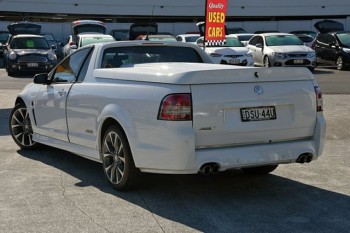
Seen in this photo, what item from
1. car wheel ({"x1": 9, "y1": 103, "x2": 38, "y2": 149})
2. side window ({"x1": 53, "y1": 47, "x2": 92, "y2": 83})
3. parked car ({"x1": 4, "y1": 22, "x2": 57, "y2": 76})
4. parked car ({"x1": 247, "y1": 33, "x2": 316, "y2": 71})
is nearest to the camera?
side window ({"x1": 53, "y1": 47, "x2": 92, "y2": 83})

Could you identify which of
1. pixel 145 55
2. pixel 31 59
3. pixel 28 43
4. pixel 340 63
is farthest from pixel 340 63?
pixel 145 55

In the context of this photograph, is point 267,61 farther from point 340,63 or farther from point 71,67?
point 71,67

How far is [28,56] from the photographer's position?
2142cm

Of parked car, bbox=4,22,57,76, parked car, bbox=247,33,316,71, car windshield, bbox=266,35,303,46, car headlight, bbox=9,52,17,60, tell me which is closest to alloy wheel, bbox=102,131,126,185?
parked car, bbox=247,33,316,71

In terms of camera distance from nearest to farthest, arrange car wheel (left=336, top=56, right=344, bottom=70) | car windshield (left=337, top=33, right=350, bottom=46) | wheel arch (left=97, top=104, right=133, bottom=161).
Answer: wheel arch (left=97, top=104, right=133, bottom=161) → car wheel (left=336, top=56, right=344, bottom=70) → car windshield (left=337, top=33, right=350, bottom=46)

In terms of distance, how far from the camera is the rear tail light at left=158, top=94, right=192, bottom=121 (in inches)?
201

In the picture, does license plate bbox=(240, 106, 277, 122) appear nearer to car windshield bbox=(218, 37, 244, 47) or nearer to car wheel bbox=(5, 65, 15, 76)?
car windshield bbox=(218, 37, 244, 47)

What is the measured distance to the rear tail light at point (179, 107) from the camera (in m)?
5.11

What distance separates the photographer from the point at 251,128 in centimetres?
539

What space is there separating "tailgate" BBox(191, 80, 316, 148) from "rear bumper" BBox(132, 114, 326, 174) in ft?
0.25

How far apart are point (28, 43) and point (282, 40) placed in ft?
33.1

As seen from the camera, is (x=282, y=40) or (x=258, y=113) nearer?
(x=258, y=113)

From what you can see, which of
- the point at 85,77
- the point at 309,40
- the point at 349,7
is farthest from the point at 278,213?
the point at 349,7

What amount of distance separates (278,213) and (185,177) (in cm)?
155
